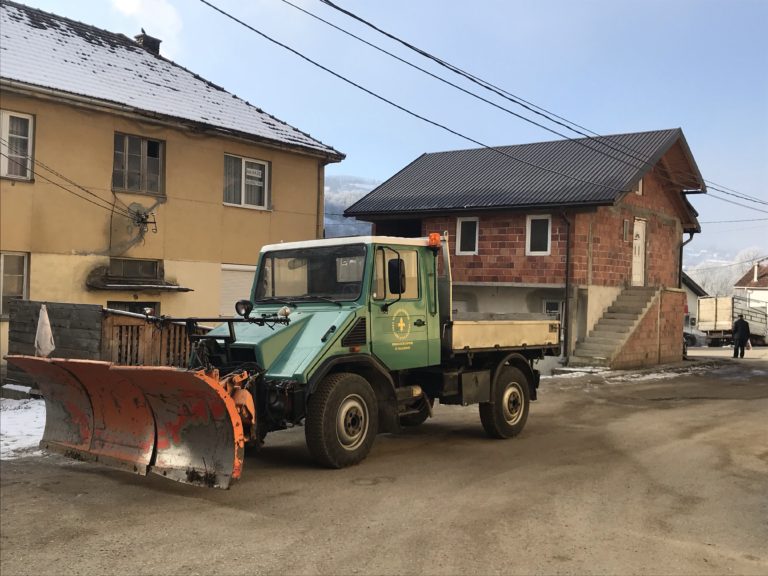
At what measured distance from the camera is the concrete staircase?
69.6 ft

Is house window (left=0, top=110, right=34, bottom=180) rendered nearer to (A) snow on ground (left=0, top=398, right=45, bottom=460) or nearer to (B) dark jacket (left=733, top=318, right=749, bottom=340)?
(A) snow on ground (left=0, top=398, right=45, bottom=460)

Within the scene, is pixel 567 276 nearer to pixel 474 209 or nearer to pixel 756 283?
pixel 474 209

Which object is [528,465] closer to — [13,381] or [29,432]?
[29,432]

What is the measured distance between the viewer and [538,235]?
23469 millimetres

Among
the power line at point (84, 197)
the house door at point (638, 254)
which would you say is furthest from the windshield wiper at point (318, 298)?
the house door at point (638, 254)

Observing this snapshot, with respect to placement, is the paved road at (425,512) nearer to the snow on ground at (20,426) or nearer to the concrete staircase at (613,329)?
the snow on ground at (20,426)

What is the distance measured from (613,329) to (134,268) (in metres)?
13.9

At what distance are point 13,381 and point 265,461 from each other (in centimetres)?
727

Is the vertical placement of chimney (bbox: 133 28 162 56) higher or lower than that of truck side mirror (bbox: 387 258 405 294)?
higher

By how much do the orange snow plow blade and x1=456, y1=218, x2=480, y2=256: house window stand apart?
1797cm

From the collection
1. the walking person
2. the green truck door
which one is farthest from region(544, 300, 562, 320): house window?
the green truck door

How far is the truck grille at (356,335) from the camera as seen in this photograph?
8.01 m

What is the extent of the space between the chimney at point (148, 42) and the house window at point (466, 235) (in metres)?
10.7

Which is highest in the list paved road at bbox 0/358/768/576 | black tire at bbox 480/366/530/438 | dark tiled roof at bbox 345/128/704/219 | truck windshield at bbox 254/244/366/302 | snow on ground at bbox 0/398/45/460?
dark tiled roof at bbox 345/128/704/219
